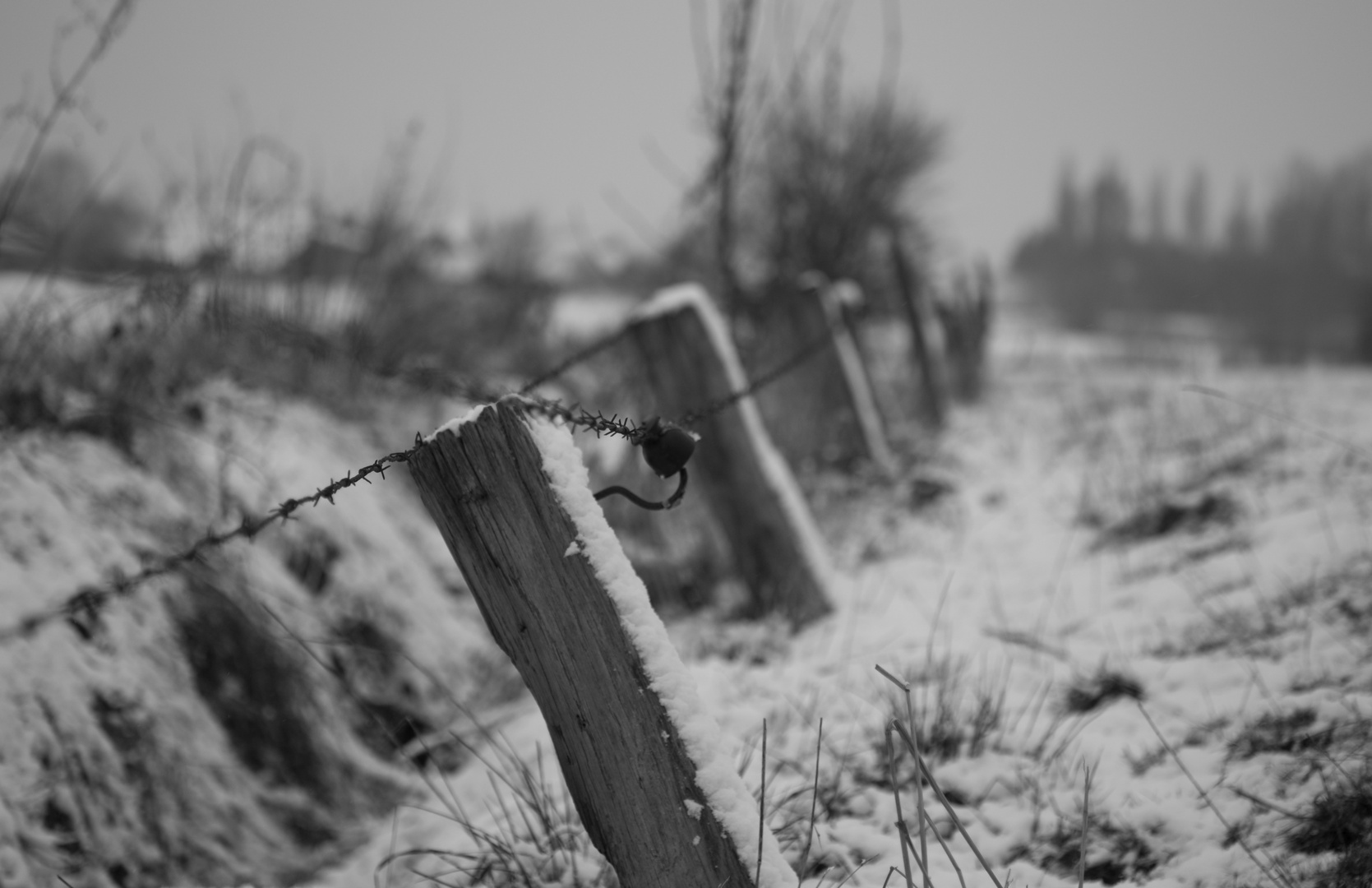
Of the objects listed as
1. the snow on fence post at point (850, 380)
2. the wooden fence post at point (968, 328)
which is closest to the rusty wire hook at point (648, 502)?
the snow on fence post at point (850, 380)

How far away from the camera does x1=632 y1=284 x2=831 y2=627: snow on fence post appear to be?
268 centimetres

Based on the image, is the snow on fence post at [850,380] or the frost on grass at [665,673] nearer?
the frost on grass at [665,673]

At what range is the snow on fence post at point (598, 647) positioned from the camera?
1.00 meters

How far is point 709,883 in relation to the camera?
39.4 inches

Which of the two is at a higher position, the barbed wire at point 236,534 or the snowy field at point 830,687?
the barbed wire at point 236,534

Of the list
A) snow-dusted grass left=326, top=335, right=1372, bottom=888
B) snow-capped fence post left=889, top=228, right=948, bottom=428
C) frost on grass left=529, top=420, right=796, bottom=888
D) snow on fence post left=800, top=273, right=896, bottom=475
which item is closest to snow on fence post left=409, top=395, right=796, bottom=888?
frost on grass left=529, top=420, right=796, bottom=888

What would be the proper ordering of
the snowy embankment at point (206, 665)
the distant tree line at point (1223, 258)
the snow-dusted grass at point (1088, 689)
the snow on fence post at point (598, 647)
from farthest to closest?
the distant tree line at point (1223, 258) < the snowy embankment at point (206, 665) < the snow-dusted grass at point (1088, 689) < the snow on fence post at point (598, 647)

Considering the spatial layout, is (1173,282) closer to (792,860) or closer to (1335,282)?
(1335,282)

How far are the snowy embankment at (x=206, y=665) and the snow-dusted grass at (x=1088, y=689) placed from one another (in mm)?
381

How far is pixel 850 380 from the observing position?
459cm

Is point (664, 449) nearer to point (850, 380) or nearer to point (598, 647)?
point (598, 647)

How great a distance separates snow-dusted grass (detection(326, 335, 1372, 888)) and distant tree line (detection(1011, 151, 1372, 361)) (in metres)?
27.6

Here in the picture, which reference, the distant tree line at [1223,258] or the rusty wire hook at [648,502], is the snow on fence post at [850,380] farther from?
the distant tree line at [1223,258]

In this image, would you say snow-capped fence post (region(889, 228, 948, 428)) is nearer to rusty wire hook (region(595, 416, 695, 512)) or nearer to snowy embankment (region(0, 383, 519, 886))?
snowy embankment (region(0, 383, 519, 886))
